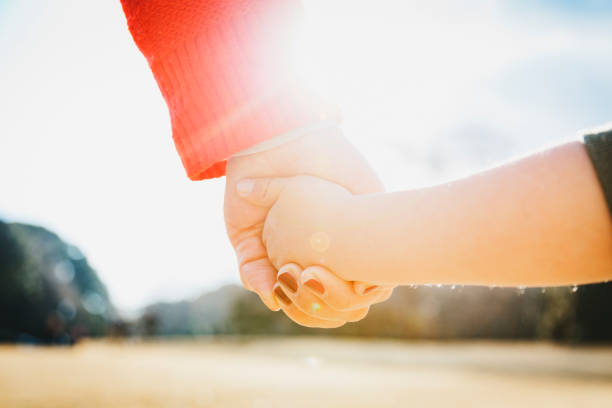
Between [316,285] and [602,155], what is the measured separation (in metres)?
0.60

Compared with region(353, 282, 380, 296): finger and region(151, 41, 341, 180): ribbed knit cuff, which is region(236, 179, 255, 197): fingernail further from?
region(353, 282, 380, 296): finger

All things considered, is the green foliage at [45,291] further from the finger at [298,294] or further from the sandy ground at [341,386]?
the finger at [298,294]

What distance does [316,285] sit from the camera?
3.32 feet

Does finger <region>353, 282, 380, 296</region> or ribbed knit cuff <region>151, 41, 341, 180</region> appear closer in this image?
finger <region>353, 282, 380, 296</region>

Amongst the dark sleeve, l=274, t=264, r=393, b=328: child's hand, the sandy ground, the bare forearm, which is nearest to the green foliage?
the sandy ground

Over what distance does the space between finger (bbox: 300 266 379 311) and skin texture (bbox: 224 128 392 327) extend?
86 mm

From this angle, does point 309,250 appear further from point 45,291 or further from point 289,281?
point 45,291

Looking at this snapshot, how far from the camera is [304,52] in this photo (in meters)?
1.21

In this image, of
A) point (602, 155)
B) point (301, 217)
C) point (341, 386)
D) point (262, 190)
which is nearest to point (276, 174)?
point (262, 190)

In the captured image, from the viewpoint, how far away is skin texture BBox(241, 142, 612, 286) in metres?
0.75

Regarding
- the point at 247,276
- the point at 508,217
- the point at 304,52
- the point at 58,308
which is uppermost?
the point at 304,52

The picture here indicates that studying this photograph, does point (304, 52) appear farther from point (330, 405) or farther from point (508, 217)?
point (330, 405)

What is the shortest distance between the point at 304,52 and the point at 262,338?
81.5 feet

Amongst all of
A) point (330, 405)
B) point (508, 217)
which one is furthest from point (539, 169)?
point (330, 405)
